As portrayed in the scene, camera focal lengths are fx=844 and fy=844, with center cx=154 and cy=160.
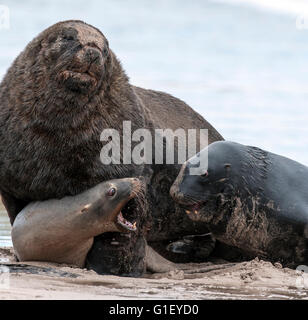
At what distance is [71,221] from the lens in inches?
335

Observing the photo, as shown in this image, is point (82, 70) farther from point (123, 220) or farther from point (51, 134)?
point (123, 220)

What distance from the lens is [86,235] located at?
862 cm

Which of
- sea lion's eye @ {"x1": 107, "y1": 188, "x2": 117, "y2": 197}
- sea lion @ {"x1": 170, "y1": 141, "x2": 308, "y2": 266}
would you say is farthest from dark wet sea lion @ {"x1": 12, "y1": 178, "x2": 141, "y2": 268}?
sea lion @ {"x1": 170, "y1": 141, "x2": 308, "y2": 266}

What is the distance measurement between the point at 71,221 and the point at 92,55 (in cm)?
168

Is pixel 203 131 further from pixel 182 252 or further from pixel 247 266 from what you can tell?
pixel 247 266

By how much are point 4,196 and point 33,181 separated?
60cm

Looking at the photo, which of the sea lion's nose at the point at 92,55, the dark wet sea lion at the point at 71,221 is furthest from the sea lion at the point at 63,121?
the dark wet sea lion at the point at 71,221

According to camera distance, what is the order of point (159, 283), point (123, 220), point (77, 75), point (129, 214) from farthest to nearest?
point (129, 214) → point (123, 220) → point (77, 75) → point (159, 283)

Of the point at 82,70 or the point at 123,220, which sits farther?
the point at 123,220

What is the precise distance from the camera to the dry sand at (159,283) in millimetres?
6875

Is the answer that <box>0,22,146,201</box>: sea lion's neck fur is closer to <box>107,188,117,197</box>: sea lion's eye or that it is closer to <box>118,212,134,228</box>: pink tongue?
<box>107,188,117,197</box>: sea lion's eye

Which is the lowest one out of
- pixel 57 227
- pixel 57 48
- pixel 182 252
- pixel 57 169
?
pixel 182 252

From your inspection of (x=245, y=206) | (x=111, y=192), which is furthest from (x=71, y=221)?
(x=245, y=206)

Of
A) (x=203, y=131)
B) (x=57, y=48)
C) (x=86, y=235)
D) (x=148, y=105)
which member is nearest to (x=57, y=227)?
(x=86, y=235)
